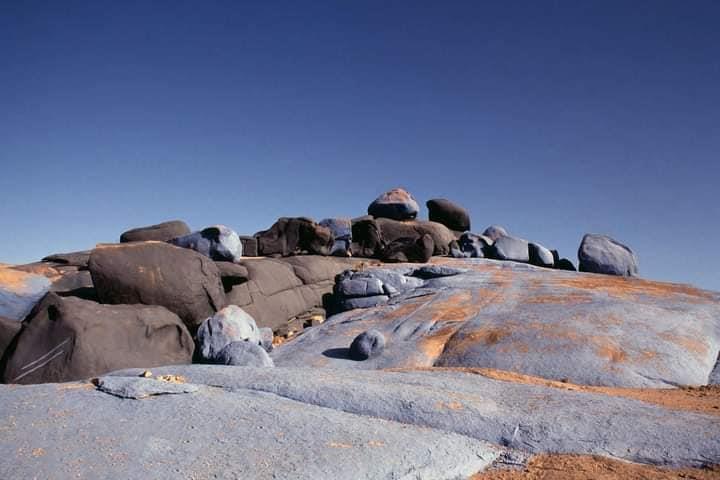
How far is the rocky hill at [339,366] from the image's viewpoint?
11.7ft

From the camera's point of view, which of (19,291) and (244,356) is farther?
(19,291)

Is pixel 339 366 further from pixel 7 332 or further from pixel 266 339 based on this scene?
pixel 7 332

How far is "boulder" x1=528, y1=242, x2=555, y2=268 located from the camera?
60.1ft

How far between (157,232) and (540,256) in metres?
12.0

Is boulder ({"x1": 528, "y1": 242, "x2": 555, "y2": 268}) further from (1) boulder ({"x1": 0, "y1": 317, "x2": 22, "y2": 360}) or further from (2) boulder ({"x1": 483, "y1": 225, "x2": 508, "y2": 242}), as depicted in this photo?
(1) boulder ({"x1": 0, "y1": 317, "x2": 22, "y2": 360})

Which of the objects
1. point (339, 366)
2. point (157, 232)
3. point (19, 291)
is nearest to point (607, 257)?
point (339, 366)

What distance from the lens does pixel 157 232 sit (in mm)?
14273

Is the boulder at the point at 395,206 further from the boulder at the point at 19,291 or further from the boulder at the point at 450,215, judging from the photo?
the boulder at the point at 19,291

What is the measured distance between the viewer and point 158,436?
3604 millimetres

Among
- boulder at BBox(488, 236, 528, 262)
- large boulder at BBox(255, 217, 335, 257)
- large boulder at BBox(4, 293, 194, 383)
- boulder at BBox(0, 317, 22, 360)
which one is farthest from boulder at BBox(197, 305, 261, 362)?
boulder at BBox(488, 236, 528, 262)

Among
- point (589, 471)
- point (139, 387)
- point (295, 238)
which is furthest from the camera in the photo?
point (295, 238)

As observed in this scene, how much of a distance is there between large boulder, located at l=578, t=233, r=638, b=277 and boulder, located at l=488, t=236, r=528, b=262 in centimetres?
185

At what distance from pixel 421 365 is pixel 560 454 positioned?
4.32 metres

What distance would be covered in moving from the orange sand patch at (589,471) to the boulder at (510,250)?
14410mm
